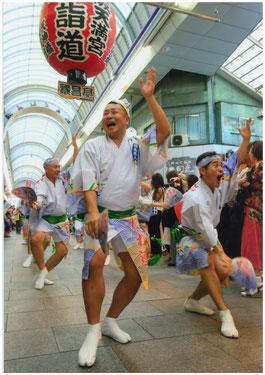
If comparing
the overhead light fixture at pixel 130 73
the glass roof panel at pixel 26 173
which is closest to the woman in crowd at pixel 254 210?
the overhead light fixture at pixel 130 73

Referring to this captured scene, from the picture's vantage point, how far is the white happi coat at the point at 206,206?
2.63m

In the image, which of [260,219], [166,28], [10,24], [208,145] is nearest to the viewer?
[260,219]

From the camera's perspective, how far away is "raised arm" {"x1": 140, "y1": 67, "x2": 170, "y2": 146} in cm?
221

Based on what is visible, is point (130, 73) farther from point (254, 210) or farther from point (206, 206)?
point (206, 206)

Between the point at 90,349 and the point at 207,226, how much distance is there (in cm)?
131

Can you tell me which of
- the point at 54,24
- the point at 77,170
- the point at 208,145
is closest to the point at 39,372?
the point at 77,170

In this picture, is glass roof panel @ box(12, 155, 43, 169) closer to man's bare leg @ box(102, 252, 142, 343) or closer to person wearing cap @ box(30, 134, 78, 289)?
person wearing cap @ box(30, 134, 78, 289)

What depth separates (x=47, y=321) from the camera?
108 inches

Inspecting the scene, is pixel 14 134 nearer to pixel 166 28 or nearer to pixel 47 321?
pixel 166 28

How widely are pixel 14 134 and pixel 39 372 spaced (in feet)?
79.9

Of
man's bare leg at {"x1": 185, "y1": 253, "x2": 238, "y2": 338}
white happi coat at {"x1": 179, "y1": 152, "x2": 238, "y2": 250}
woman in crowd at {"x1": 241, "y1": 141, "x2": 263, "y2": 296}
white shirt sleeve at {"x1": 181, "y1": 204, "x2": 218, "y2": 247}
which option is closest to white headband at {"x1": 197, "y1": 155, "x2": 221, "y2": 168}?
white happi coat at {"x1": 179, "y1": 152, "x2": 238, "y2": 250}

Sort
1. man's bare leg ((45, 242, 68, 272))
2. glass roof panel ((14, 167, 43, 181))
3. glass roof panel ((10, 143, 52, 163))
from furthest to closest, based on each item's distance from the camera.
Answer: glass roof panel ((14, 167, 43, 181)) < glass roof panel ((10, 143, 52, 163)) < man's bare leg ((45, 242, 68, 272))

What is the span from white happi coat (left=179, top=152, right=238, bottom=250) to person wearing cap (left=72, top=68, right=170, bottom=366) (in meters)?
0.59

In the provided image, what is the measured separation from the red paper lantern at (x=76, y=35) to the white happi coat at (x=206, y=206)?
2.14 meters
